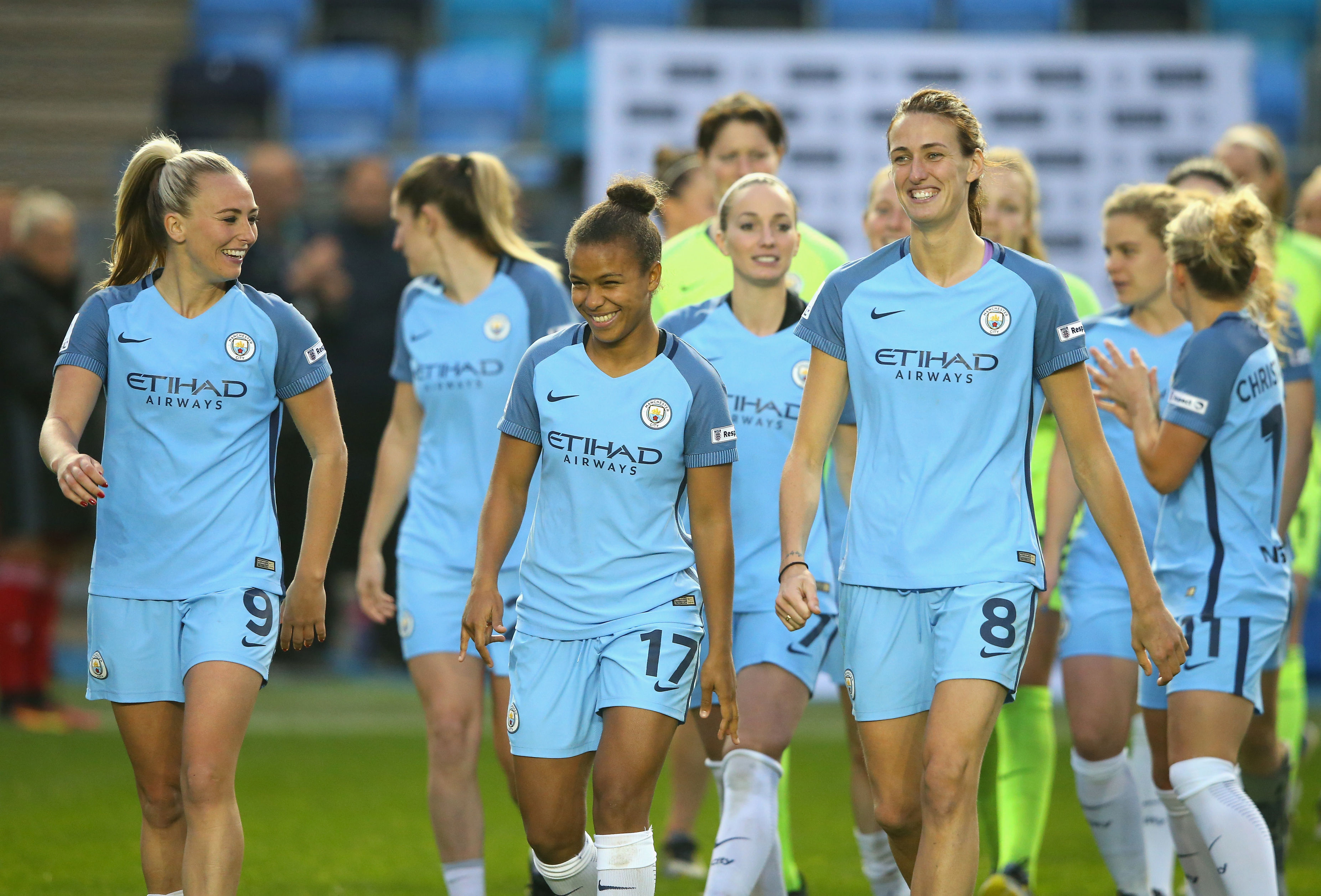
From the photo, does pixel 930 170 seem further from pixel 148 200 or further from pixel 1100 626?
pixel 148 200

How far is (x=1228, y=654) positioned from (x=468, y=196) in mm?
2903

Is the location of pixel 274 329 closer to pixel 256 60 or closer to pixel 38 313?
pixel 38 313

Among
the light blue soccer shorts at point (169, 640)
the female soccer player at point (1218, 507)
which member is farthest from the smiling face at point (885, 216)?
the light blue soccer shorts at point (169, 640)

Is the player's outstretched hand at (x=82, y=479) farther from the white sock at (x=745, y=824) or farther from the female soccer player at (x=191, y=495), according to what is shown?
the white sock at (x=745, y=824)

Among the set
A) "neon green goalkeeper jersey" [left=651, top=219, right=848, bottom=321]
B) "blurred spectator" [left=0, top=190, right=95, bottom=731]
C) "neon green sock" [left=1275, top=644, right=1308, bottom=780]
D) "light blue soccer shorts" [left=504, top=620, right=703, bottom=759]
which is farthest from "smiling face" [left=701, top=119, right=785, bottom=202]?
"blurred spectator" [left=0, top=190, right=95, bottom=731]

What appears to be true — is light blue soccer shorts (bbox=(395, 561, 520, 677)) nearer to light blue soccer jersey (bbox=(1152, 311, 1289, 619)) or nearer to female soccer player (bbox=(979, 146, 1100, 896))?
female soccer player (bbox=(979, 146, 1100, 896))

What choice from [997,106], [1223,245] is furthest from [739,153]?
[997,106]

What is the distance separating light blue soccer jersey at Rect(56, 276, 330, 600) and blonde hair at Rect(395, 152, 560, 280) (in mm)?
1299

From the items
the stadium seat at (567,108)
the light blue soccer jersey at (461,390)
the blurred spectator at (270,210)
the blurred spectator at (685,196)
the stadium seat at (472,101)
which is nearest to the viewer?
the light blue soccer jersey at (461,390)

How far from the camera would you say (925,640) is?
4031mm

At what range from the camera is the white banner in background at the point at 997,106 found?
11023 mm

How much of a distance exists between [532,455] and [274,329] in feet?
2.62

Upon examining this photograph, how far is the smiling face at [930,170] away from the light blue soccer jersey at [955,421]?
171 millimetres

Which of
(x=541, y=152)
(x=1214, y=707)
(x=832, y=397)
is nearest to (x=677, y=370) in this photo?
(x=832, y=397)
